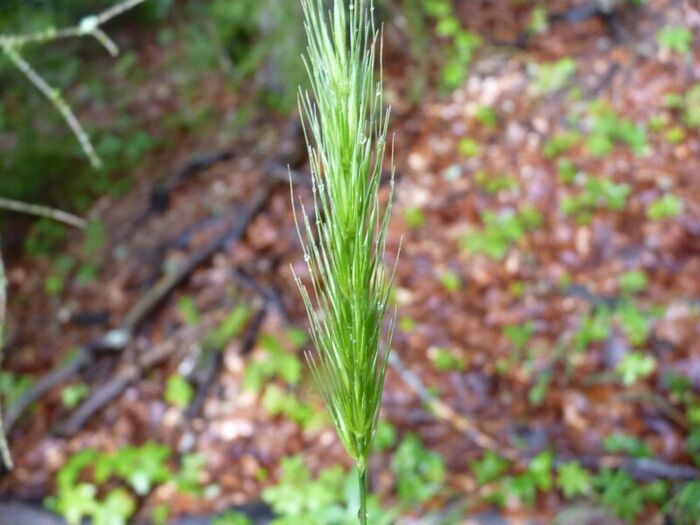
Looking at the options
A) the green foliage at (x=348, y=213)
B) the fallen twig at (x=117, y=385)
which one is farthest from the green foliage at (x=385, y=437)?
the green foliage at (x=348, y=213)

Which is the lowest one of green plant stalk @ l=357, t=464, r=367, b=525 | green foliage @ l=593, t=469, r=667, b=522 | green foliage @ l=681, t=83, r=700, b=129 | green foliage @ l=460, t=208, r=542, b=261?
green foliage @ l=593, t=469, r=667, b=522

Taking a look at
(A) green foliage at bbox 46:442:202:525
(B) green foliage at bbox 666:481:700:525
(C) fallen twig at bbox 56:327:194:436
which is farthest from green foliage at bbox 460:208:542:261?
(A) green foliage at bbox 46:442:202:525

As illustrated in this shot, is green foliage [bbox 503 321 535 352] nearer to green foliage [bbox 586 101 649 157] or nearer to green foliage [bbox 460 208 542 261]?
green foliage [bbox 460 208 542 261]

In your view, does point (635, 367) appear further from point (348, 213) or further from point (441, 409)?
point (348, 213)

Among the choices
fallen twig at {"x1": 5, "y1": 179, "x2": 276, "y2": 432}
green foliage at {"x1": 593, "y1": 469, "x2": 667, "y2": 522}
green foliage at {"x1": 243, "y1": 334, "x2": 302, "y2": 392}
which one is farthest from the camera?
fallen twig at {"x1": 5, "y1": 179, "x2": 276, "y2": 432}

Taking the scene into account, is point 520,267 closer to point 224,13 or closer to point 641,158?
point 641,158
